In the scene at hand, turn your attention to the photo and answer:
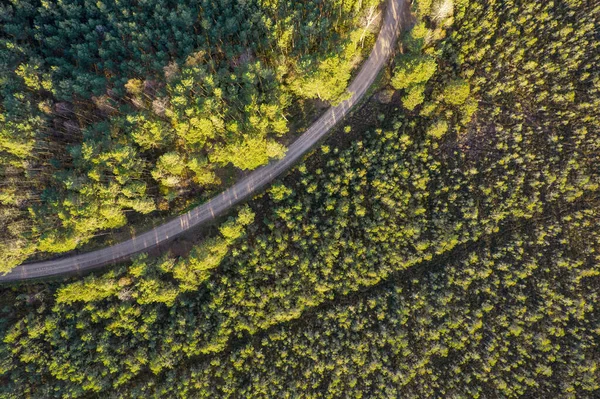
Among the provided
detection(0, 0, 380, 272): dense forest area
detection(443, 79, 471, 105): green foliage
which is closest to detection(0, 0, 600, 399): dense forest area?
detection(443, 79, 471, 105): green foliage

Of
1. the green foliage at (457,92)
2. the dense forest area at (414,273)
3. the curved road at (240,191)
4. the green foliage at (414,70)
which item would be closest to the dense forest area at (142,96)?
the curved road at (240,191)

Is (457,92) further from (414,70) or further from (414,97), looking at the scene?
(414,70)

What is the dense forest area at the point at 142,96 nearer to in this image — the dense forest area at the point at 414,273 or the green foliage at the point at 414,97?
the dense forest area at the point at 414,273

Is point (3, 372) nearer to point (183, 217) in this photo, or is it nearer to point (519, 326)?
point (183, 217)

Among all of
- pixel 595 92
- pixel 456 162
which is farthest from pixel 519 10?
pixel 456 162

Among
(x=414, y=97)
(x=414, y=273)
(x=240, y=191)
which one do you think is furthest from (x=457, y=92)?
(x=240, y=191)
